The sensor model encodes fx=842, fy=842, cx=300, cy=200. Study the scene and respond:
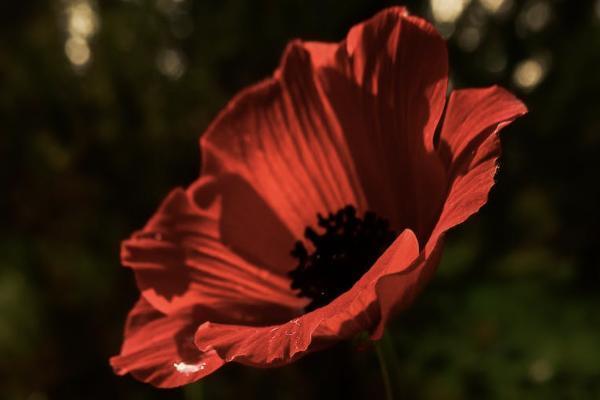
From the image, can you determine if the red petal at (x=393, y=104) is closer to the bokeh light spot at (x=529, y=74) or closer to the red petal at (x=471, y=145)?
the red petal at (x=471, y=145)

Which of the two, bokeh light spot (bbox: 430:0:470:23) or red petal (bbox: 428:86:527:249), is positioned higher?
bokeh light spot (bbox: 430:0:470:23)

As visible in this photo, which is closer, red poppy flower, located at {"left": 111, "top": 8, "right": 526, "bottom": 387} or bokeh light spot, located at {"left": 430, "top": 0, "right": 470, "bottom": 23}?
red poppy flower, located at {"left": 111, "top": 8, "right": 526, "bottom": 387}

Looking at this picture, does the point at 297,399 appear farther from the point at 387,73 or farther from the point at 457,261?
the point at 387,73

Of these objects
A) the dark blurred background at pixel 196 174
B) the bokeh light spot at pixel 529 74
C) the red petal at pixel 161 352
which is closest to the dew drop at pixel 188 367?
the red petal at pixel 161 352

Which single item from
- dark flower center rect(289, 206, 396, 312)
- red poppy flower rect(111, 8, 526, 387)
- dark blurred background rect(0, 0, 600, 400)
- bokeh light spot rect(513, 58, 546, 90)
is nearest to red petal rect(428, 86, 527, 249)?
red poppy flower rect(111, 8, 526, 387)

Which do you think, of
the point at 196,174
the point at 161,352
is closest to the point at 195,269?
the point at 161,352

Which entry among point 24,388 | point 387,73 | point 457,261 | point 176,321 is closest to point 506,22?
point 457,261

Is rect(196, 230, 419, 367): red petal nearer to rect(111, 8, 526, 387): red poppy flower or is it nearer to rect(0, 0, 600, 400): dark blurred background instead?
rect(111, 8, 526, 387): red poppy flower
